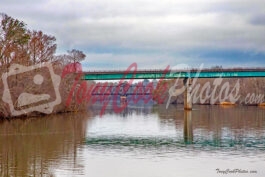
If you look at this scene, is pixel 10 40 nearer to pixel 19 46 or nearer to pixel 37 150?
pixel 19 46

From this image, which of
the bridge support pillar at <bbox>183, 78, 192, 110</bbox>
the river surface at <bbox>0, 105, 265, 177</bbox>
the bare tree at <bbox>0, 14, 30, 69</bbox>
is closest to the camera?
the river surface at <bbox>0, 105, 265, 177</bbox>

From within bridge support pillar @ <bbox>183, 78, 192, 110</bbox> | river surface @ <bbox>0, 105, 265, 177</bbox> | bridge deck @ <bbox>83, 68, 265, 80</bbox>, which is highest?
bridge deck @ <bbox>83, 68, 265, 80</bbox>

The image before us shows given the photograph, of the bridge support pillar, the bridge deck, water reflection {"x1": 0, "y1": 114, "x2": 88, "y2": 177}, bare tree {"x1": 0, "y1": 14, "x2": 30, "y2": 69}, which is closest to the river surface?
water reflection {"x1": 0, "y1": 114, "x2": 88, "y2": 177}

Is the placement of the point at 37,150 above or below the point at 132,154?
above

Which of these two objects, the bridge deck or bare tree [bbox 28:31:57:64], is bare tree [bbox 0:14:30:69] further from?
the bridge deck

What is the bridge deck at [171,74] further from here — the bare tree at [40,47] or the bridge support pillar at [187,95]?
the bare tree at [40,47]

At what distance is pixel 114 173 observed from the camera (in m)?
29.5

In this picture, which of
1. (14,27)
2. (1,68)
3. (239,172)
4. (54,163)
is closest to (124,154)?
(54,163)

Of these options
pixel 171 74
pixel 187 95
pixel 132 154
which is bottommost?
pixel 132 154

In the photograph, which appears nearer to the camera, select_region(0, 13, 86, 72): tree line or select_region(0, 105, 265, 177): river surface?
select_region(0, 105, 265, 177): river surface

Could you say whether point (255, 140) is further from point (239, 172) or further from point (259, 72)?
point (259, 72)

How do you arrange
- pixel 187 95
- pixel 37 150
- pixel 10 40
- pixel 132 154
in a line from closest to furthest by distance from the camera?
pixel 132 154, pixel 37 150, pixel 10 40, pixel 187 95

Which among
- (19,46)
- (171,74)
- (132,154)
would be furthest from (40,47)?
(132,154)

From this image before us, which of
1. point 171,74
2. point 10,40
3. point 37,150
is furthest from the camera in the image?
point 171,74
